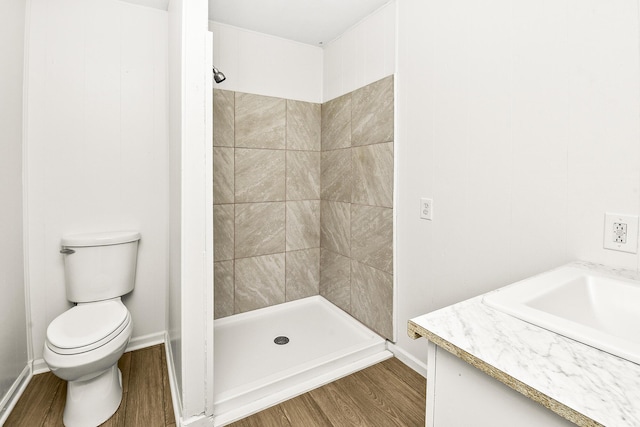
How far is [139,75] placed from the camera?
2061mm

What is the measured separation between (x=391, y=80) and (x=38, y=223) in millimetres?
2266

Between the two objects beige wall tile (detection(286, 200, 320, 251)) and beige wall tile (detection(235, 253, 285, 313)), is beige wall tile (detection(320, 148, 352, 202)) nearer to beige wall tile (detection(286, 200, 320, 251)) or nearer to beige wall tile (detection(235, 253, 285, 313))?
beige wall tile (detection(286, 200, 320, 251))

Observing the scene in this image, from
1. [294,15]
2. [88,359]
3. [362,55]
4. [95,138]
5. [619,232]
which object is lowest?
[88,359]

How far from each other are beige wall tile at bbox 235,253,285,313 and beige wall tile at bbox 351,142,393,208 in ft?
2.82

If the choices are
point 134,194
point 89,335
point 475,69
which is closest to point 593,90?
point 475,69

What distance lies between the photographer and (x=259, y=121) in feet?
8.10

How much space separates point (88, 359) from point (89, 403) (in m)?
0.27

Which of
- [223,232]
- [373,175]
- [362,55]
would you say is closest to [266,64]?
[362,55]

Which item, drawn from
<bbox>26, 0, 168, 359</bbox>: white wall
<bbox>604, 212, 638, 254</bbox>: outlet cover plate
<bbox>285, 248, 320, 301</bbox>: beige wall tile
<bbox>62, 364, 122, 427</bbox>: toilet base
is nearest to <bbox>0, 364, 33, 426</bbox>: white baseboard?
<bbox>26, 0, 168, 359</bbox>: white wall

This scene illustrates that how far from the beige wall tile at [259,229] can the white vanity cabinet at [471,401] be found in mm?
1956

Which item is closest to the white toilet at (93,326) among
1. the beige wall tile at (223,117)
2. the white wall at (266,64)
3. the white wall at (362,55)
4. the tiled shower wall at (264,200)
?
the tiled shower wall at (264,200)

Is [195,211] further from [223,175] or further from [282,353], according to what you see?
[282,353]

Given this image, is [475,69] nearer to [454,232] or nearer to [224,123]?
[454,232]

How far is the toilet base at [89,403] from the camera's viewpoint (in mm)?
1475
